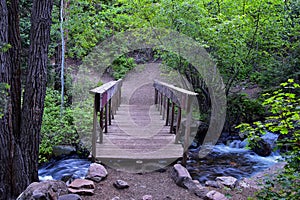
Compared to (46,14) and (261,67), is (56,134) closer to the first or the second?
(46,14)

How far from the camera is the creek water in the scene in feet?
18.2

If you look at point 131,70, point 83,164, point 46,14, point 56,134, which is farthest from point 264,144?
point 131,70

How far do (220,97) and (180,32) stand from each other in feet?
7.65

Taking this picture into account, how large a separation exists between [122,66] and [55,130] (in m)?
8.56

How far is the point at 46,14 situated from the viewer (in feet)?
11.1

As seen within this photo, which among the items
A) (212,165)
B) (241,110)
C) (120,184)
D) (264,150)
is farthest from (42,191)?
(241,110)

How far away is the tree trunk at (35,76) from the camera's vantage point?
132 inches

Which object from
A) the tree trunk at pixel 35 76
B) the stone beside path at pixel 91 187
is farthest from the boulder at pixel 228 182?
the tree trunk at pixel 35 76

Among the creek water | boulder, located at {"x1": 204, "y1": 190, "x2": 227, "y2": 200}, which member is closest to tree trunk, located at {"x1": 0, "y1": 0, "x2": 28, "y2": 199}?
the creek water

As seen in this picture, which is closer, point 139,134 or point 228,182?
point 228,182

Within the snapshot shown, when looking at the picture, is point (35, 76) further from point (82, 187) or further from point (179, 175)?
point (179, 175)

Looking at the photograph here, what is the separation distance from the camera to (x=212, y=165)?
6059mm

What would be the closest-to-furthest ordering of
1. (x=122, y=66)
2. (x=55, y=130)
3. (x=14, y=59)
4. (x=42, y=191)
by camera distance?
(x=42, y=191), (x=14, y=59), (x=55, y=130), (x=122, y=66)

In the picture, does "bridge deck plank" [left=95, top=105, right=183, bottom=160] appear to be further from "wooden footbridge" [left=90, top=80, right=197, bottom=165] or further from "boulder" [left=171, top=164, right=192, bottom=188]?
"boulder" [left=171, top=164, right=192, bottom=188]
